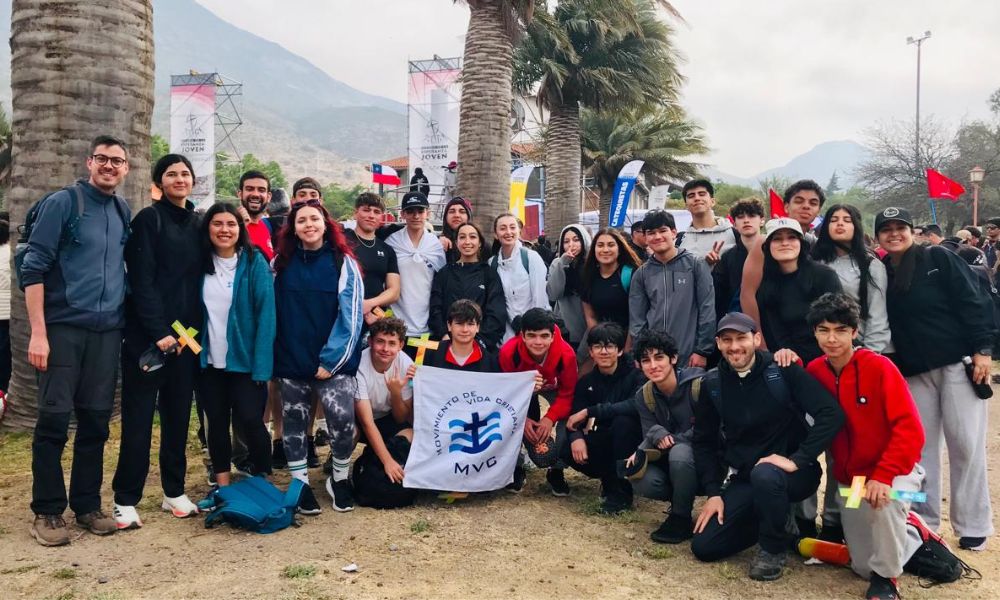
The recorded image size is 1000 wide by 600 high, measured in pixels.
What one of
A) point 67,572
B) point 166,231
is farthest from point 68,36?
point 67,572

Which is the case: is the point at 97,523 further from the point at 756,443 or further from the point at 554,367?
the point at 756,443

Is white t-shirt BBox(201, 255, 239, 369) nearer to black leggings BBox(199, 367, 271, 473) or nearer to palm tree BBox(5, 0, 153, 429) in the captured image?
black leggings BBox(199, 367, 271, 473)

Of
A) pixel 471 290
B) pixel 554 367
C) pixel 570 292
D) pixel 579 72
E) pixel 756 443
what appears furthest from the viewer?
pixel 579 72

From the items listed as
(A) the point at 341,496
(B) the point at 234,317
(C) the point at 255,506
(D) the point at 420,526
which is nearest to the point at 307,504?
(A) the point at 341,496

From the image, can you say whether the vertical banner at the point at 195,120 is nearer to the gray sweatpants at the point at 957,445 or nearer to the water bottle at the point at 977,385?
the gray sweatpants at the point at 957,445

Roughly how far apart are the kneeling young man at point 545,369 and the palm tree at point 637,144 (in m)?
23.7

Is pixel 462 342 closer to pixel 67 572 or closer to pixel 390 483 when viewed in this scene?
pixel 390 483

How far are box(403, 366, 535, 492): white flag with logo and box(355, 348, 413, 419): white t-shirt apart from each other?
127mm

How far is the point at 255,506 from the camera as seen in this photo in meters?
4.40

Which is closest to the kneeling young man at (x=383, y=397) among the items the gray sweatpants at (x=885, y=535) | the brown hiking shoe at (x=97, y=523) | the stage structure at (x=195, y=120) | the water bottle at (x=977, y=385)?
the brown hiking shoe at (x=97, y=523)

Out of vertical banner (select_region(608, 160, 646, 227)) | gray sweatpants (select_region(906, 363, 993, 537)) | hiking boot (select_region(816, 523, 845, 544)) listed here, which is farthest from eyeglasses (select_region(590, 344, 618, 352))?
vertical banner (select_region(608, 160, 646, 227))

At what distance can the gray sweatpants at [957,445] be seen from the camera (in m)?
4.26

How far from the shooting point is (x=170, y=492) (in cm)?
459

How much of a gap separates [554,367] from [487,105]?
22.0 ft
